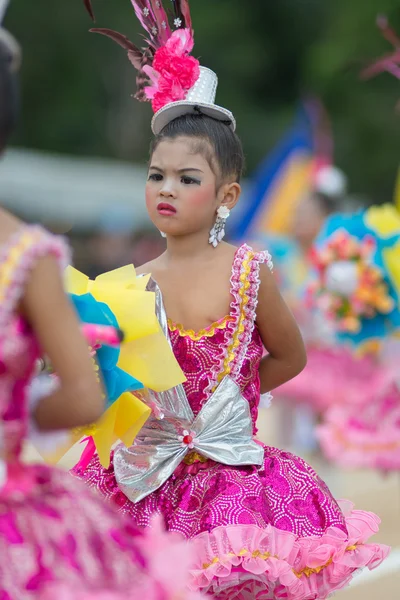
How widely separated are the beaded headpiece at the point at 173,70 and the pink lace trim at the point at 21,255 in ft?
5.59

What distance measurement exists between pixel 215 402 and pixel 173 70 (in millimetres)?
1153

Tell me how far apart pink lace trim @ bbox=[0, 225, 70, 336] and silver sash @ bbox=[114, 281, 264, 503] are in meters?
1.35

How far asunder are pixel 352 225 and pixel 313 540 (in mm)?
3627

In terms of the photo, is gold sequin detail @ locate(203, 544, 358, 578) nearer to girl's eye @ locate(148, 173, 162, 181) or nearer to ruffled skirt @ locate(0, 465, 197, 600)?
ruffled skirt @ locate(0, 465, 197, 600)

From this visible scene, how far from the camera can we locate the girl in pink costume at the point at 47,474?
2.26m

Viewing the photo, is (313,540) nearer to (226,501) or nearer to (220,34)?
(226,501)

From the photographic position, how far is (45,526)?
2.30 m

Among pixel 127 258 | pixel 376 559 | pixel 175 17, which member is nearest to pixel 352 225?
pixel 175 17

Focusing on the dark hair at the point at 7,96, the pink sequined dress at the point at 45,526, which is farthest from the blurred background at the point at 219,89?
the pink sequined dress at the point at 45,526

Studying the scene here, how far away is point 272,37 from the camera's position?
33156 mm

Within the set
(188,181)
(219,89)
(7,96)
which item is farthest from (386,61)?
(219,89)

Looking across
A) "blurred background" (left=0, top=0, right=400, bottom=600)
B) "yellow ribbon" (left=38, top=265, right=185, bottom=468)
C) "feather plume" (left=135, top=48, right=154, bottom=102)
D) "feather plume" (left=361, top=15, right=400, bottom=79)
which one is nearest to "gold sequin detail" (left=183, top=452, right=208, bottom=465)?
"yellow ribbon" (left=38, top=265, right=185, bottom=468)

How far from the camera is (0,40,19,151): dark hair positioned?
2387 millimetres

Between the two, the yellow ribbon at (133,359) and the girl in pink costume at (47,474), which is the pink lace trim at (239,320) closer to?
the yellow ribbon at (133,359)
